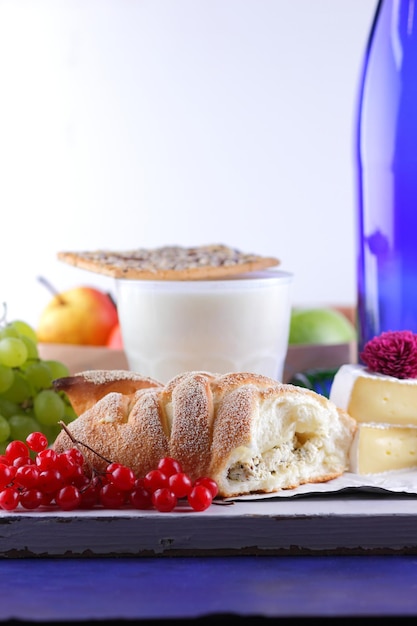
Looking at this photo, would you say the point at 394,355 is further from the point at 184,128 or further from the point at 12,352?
the point at 184,128

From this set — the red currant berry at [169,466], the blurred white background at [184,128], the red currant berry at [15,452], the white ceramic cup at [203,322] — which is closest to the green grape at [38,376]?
the white ceramic cup at [203,322]

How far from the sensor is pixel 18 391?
3.36 feet

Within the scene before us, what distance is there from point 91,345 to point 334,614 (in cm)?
86

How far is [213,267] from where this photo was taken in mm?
1143

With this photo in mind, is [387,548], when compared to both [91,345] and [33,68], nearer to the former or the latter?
[91,345]

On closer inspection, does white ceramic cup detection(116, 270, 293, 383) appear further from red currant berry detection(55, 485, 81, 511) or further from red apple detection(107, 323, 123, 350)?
red currant berry detection(55, 485, 81, 511)

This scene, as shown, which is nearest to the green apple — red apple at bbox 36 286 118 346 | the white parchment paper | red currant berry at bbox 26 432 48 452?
red apple at bbox 36 286 118 346

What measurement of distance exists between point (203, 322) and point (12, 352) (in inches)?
8.7

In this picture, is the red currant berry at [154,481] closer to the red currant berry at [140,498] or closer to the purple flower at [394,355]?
the red currant berry at [140,498]

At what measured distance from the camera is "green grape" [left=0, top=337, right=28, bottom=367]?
40.1 inches

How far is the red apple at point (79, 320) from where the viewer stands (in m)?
1.36

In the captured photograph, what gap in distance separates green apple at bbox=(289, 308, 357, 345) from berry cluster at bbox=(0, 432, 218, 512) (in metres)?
0.70

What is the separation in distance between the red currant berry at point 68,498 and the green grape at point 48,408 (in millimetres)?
300

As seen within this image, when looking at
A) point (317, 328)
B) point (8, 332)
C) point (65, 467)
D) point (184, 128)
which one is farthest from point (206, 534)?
point (184, 128)
